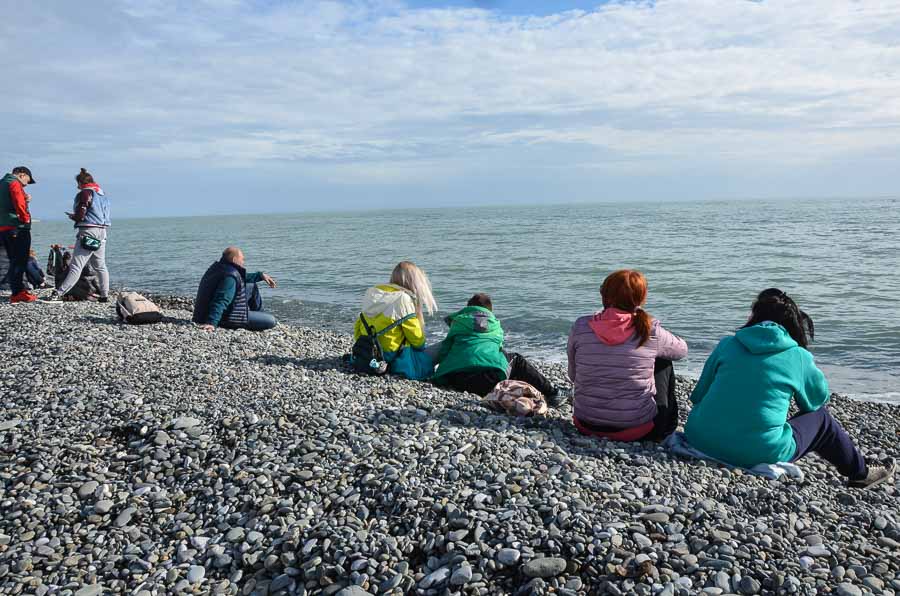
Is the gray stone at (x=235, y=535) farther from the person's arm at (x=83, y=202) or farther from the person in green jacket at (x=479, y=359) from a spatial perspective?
the person's arm at (x=83, y=202)

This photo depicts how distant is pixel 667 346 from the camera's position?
19.0 ft

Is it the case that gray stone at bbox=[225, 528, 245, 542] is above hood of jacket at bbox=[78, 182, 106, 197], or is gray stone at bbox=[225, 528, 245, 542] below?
below

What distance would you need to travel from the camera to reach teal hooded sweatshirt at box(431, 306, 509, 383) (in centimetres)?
743

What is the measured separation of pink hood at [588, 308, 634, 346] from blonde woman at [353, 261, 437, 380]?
2.57 metres

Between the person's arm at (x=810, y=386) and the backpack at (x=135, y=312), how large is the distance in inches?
386

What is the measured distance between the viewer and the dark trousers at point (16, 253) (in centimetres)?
1276

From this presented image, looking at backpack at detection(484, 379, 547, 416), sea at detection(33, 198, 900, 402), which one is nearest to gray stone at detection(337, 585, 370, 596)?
backpack at detection(484, 379, 547, 416)

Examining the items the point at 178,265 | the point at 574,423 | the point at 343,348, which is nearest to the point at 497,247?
the point at 178,265

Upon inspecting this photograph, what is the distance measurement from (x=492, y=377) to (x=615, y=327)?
2186 millimetres

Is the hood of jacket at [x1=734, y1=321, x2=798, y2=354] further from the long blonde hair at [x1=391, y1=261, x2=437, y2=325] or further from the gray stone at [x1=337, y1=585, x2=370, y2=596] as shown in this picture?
the long blonde hair at [x1=391, y1=261, x2=437, y2=325]

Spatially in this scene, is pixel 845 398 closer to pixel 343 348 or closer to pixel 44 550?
pixel 343 348

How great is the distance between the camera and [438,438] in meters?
5.41

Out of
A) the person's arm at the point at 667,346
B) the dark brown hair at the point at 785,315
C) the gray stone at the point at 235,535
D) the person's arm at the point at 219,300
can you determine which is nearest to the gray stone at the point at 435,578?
the gray stone at the point at 235,535

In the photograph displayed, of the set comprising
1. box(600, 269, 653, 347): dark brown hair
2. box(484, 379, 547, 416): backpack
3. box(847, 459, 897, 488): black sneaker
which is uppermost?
box(600, 269, 653, 347): dark brown hair
